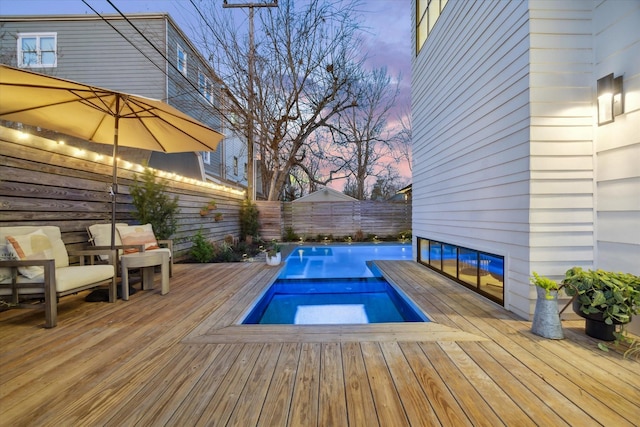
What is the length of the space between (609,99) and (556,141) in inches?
18.5

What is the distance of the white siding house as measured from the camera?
2.36 meters

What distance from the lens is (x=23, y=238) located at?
8.95ft

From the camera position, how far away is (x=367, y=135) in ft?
50.2

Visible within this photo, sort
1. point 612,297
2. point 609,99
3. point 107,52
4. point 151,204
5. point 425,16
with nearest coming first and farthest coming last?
point 612,297 < point 609,99 < point 151,204 < point 425,16 < point 107,52

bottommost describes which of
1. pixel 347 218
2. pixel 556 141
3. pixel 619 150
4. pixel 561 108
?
pixel 347 218

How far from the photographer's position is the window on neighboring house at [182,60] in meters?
9.80

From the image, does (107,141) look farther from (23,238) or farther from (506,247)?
(506,247)

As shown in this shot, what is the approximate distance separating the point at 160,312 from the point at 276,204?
8089mm

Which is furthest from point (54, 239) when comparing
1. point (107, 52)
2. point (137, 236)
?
point (107, 52)

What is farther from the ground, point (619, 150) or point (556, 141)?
point (556, 141)

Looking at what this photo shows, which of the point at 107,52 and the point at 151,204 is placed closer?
the point at 151,204

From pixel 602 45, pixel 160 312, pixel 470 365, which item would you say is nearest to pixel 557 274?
pixel 470 365

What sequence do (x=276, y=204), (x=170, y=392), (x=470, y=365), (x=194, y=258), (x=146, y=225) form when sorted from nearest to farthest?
(x=170, y=392) → (x=470, y=365) → (x=146, y=225) → (x=194, y=258) → (x=276, y=204)

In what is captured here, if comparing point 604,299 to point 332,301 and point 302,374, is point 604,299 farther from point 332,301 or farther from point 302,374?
point 332,301
